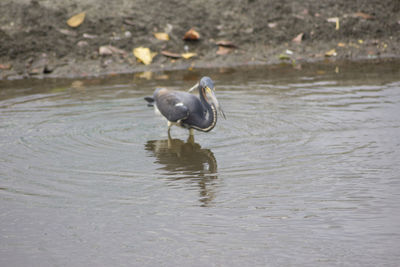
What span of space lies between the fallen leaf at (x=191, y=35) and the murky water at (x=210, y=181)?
12.8 ft

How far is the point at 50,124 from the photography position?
9.84 metres

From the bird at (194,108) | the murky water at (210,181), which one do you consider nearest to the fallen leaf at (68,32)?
the murky water at (210,181)

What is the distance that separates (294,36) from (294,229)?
1128 centimetres

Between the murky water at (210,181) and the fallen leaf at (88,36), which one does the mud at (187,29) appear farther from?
the murky water at (210,181)

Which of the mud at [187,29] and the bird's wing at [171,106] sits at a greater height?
the mud at [187,29]

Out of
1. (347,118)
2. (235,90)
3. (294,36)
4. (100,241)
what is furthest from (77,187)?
(294,36)

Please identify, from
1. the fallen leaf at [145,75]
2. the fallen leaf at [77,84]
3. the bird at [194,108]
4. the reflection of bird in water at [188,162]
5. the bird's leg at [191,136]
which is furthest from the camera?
the fallen leaf at [145,75]

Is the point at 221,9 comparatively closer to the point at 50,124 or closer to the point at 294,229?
the point at 50,124

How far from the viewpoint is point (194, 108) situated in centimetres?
921

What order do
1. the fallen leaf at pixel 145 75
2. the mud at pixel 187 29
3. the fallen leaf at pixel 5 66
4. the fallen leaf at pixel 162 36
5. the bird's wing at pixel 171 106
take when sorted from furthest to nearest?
the fallen leaf at pixel 162 36
the mud at pixel 187 29
the fallen leaf at pixel 5 66
the fallen leaf at pixel 145 75
the bird's wing at pixel 171 106

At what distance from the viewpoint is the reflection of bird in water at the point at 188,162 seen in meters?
6.95

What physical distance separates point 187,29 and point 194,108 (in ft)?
23.5

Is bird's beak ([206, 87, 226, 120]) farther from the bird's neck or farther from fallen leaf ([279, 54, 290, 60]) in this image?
fallen leaf ([279, 54, 290, 60])

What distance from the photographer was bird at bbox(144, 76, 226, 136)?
890 centimetres
